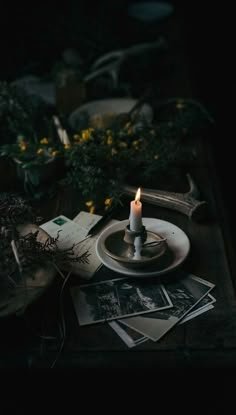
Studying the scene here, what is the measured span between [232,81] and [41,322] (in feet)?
10.1

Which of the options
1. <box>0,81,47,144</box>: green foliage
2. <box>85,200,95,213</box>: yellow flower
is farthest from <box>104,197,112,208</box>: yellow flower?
<box>0,81,47,144</box>: green foliage

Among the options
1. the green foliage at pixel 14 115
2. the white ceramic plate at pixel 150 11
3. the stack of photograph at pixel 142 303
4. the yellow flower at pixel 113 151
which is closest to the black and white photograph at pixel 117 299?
the stack of photograph at pixel 142 303

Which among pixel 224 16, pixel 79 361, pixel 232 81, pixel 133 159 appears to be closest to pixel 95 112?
pixel 133 159

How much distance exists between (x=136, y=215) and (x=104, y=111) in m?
0.88

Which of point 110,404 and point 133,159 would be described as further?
point 133,159

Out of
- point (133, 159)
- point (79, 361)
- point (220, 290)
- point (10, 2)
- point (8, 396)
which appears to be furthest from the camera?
point (10, 2)

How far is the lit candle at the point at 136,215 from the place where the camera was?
1.15 meters

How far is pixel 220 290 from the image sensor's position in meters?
1.15

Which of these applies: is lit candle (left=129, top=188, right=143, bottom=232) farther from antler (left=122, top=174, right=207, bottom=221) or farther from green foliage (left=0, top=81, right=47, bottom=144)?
green foliage (left=0, top=81, right=47, bottom=144)

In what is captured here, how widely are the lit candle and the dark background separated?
4.06ft

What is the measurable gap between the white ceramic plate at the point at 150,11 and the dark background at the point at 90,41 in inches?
2.6

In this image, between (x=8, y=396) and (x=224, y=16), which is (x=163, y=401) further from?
(x=224, y=16)

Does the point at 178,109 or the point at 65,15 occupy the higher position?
the point at 65,15

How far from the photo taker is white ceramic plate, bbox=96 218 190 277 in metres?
1.17
